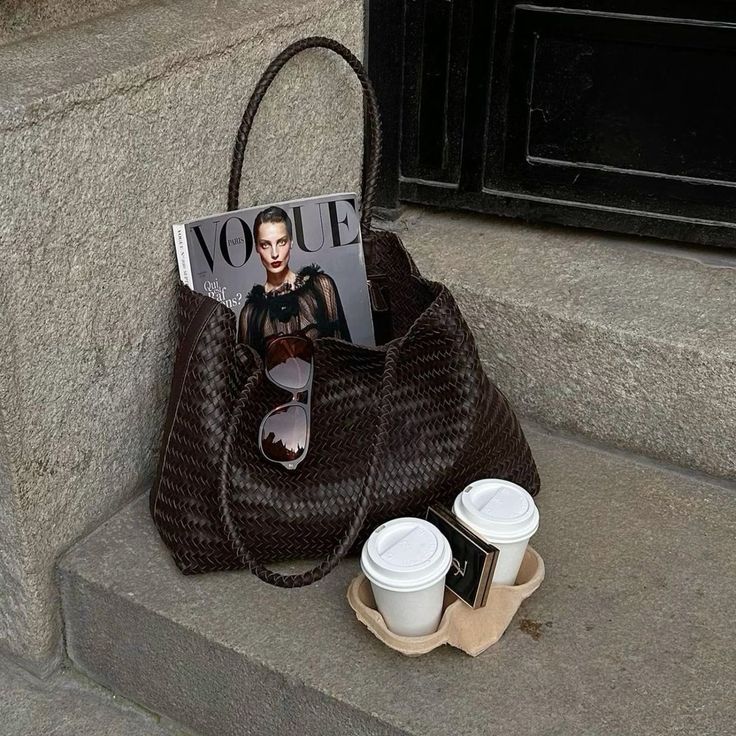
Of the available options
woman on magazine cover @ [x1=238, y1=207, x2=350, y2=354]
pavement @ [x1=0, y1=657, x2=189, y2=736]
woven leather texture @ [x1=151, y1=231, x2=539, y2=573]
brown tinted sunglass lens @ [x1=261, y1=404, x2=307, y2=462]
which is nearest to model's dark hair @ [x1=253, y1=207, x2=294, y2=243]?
woman on magazine cover @ [x1=238, y1=207, x2=350, y2=354]

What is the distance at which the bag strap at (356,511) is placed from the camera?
47.6 inches

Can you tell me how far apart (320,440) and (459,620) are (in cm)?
29

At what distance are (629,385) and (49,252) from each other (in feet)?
2.93

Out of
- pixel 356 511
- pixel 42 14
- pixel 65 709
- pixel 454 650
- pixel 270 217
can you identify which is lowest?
pixel 65 709

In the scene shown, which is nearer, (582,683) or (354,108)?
(582,683)

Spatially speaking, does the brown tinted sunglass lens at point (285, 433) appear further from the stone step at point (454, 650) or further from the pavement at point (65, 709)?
the pavement at point (65, 709)

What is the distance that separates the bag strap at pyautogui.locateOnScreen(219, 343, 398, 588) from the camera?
3.96 feet

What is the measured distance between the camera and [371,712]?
1.14m

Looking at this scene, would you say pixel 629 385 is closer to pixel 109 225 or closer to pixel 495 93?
pixel 495 93

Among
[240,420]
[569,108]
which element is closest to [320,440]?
[240,420]

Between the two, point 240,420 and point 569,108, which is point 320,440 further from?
point 569,108

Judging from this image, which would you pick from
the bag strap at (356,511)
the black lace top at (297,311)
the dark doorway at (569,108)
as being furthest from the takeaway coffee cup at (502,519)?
the dark doorway at (569,108)

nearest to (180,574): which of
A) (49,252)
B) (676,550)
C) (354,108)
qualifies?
(49,252)

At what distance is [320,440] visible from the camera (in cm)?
131
